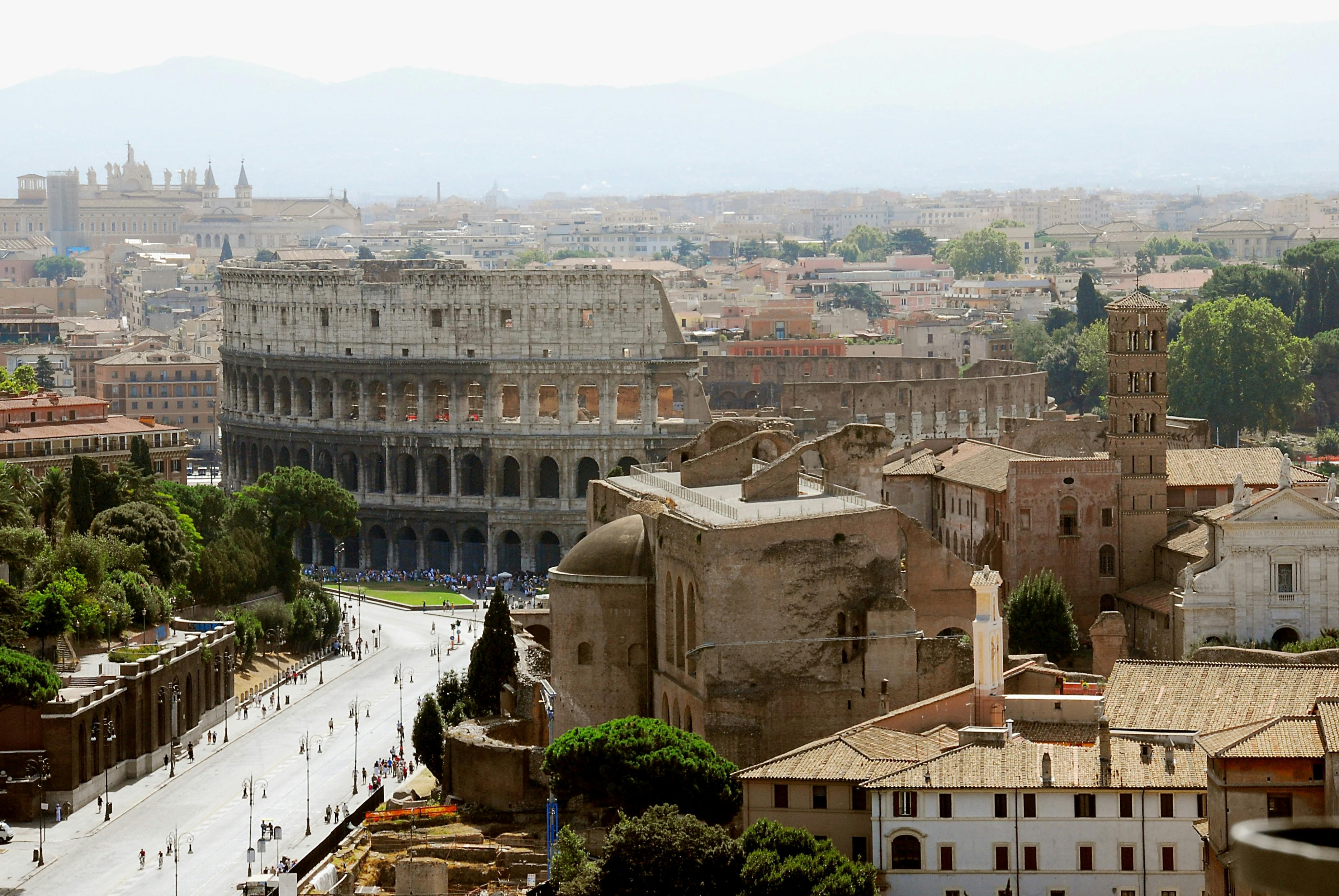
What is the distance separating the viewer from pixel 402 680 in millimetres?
84312

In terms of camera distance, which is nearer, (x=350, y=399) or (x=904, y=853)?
(x=904, y=853)

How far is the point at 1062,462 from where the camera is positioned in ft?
234

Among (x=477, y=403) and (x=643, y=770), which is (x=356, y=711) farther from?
(x=477, y=403)

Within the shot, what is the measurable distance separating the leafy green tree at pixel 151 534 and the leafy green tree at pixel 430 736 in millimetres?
21689

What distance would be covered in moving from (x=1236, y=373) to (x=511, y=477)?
4166 cm

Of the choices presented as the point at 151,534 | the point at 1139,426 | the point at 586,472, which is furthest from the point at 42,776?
the point at 586,472

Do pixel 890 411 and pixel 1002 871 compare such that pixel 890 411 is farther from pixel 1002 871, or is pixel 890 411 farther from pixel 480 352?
pixel 1002 871

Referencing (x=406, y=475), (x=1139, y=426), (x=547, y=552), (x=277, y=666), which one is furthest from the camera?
(x=406, y=475)

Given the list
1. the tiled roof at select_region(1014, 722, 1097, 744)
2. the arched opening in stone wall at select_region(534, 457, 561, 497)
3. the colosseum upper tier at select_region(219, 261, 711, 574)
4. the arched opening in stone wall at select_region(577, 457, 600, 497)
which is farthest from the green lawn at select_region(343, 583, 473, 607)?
the tiled roof at select_region(1014, 722, 1097, 744)

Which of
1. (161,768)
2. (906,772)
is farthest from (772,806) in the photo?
(161,768)

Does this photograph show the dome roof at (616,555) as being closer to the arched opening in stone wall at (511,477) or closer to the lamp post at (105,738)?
the lamp post at (105,738)

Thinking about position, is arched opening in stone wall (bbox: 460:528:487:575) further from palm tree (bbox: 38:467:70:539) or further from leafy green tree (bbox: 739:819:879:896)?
leafy green tree (bbox: 739:819:879:896)

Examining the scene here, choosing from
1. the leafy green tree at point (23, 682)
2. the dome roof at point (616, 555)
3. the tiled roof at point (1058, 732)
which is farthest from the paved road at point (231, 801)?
the tiled roof at point (1058, 732)

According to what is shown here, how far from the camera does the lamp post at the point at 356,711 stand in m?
72.9
